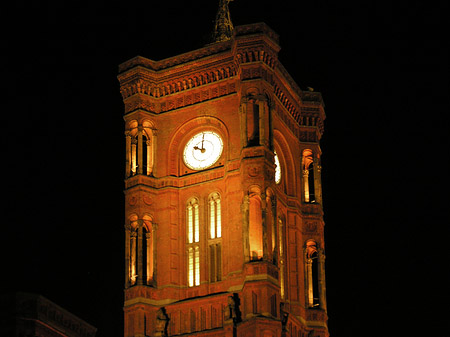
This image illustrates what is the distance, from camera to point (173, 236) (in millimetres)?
68312

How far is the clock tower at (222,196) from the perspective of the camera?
6544 centimetres

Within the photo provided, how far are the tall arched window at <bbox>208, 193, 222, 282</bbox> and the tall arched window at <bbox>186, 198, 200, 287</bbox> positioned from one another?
2.33 feet

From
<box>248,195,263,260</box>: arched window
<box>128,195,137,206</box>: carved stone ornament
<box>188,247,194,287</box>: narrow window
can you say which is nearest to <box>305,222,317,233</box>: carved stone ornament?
<box>248,195,263,260</box>: arched window

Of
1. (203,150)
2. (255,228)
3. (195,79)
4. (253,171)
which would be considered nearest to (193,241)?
(255,228)

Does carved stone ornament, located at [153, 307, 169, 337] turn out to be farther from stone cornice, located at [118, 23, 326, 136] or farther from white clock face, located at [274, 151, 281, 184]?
stone cornice, located at [118, 23, 326, 136]

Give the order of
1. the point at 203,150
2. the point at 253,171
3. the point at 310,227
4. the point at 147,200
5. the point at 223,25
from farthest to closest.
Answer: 1. the point at 223,25
2. the point at 310,227
3. the point at 203,150
4. the point at 147,200
5. the point at 253,171

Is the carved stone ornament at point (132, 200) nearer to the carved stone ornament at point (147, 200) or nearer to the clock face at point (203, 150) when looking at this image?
the carved stone ornament at point (147, 200)

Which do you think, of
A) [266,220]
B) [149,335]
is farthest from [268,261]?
[149,335]

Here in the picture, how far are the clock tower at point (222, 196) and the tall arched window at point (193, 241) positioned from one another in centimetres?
5

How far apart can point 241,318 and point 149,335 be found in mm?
4982

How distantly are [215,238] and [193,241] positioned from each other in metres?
1.32

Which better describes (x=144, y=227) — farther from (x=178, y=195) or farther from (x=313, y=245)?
(x=313, y=245)

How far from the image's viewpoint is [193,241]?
6819cm

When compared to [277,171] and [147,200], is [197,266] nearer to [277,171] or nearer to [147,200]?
[147,200]
